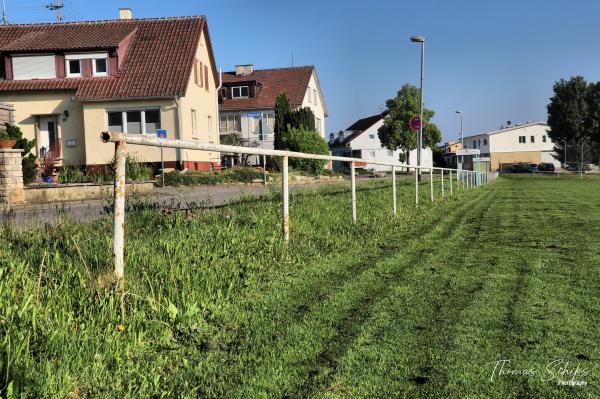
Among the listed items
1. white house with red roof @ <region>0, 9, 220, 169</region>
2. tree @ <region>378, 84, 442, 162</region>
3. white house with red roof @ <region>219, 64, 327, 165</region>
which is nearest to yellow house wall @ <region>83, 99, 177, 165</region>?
white house with red roof @ <region>0, 9, 220, 169</region>

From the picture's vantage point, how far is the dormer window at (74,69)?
28.9 m

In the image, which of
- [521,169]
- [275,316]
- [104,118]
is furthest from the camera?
[521,169]

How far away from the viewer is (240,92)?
49.9 m

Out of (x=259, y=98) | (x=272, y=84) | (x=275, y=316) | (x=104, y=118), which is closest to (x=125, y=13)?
(x=104, y=118)

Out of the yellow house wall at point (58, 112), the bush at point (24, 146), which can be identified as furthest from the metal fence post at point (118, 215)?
the yellow house wall at point (58, 112)

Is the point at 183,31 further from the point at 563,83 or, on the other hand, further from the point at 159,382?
the point at 563,83

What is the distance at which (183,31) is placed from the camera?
31.2 metres

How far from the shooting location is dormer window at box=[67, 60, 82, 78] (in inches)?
1138

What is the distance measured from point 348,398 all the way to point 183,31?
101 ft

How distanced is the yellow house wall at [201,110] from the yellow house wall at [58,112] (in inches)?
213

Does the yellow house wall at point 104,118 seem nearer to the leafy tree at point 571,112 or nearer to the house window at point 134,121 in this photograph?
the house window at point 134,121

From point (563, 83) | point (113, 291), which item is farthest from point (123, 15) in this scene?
point (563, 83)

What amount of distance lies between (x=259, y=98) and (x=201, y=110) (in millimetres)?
18305

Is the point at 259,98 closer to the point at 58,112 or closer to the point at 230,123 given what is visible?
the point at 230,123
